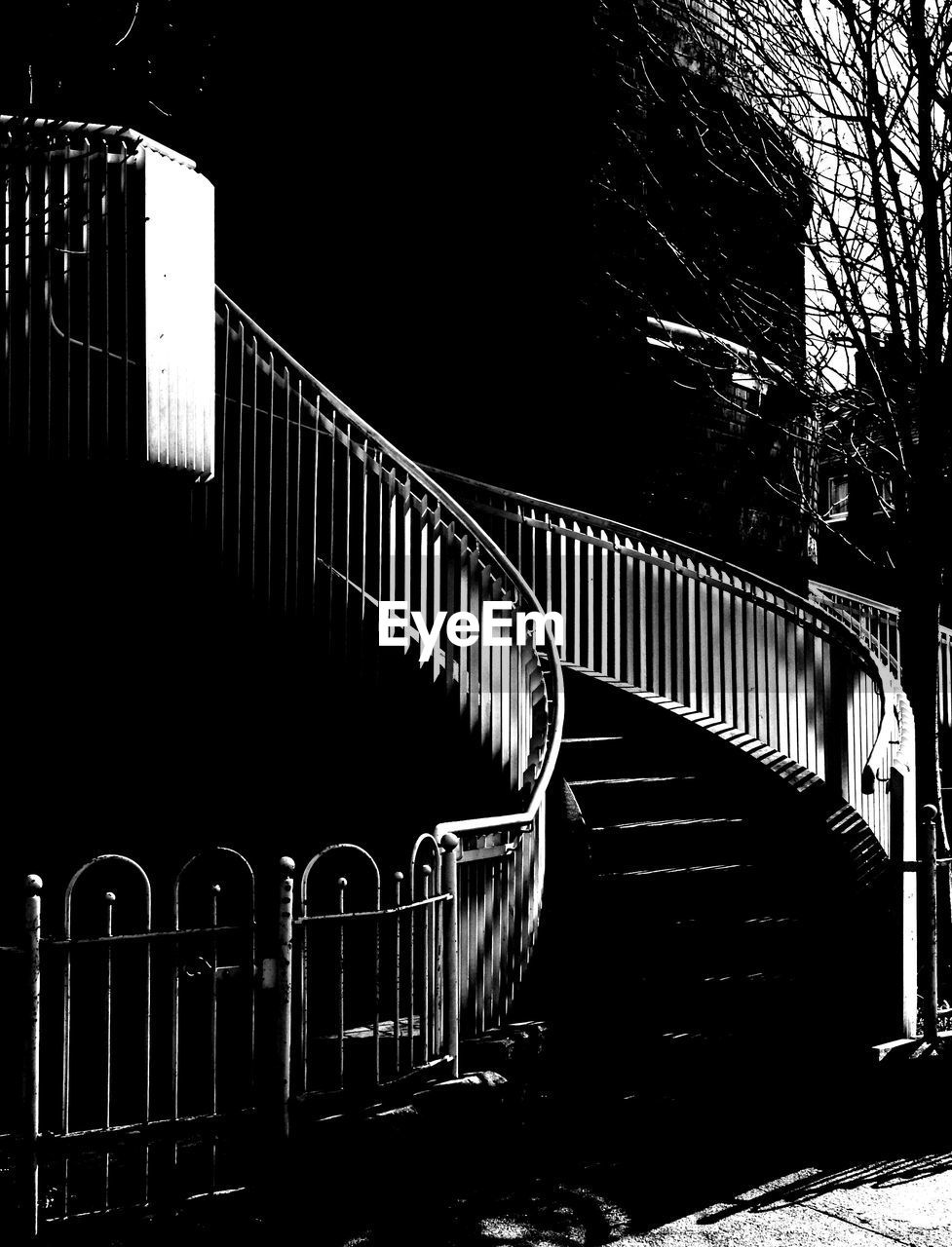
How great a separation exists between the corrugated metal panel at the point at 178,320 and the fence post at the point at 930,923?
5.19m

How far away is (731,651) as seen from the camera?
10.4 meters

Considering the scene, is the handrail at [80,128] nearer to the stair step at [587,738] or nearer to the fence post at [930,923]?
the stair step at [587,738]

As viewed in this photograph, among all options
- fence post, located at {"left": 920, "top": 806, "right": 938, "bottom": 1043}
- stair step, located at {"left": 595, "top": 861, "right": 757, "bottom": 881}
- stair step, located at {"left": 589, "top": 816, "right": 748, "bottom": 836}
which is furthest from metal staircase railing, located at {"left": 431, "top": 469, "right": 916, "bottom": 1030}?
fence post, located at {"left": 920, "top": 806, "right": 938, "bottom": 1043}

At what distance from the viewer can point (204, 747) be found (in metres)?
9.01

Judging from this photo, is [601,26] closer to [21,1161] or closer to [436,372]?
[436,372]

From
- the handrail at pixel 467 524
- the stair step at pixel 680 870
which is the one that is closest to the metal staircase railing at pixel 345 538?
the handrail at pixel 467 524

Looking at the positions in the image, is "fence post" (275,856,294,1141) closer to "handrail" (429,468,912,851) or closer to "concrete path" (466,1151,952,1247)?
"concrete path" (466,1151,952,1247)

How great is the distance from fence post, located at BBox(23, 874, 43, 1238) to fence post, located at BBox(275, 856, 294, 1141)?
0.97 m

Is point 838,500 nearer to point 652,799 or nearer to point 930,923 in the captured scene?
point 652,799

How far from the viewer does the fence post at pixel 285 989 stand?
4.71 metres

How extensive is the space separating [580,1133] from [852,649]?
221 inches

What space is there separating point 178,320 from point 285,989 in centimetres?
445

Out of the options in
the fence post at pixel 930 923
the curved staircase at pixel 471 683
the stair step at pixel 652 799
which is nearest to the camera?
the fence post at pixel 930 923

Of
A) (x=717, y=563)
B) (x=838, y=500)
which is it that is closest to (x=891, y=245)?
(x=717, y=563)
